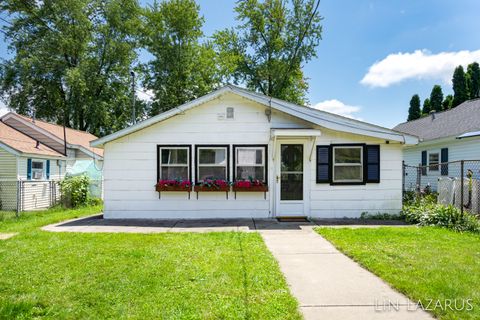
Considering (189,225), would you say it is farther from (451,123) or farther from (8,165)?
(451,123)

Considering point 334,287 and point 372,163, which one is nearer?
point 334,287

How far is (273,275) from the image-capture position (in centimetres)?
416

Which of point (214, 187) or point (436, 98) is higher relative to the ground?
point (436, 98)

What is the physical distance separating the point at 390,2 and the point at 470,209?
635 centimetres

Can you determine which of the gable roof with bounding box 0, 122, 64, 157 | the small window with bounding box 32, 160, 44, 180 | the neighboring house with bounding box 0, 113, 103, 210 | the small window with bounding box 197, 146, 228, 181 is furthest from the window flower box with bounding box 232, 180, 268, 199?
the small window with bounding box 32, 160, 44, 180

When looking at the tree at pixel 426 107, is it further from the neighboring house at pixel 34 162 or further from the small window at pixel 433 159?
the neighboring house at pixel 34 162

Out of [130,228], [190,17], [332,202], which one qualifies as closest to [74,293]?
[130,228]

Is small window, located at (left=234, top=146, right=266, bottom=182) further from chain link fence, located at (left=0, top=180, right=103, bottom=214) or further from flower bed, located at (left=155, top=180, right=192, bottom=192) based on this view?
chain link fence, located at (left=0, top=180, right=103, bottom=214)

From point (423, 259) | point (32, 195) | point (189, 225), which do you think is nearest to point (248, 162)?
point (189, 225)

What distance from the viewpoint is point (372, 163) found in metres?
8.89

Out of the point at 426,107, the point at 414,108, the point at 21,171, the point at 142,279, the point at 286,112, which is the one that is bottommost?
the point at 142,279

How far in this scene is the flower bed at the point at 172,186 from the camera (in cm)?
873

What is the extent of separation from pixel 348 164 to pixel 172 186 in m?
5.20

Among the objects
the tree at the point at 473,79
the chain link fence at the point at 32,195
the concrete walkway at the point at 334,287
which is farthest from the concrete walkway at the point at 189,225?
the tree at the point at 473,79
